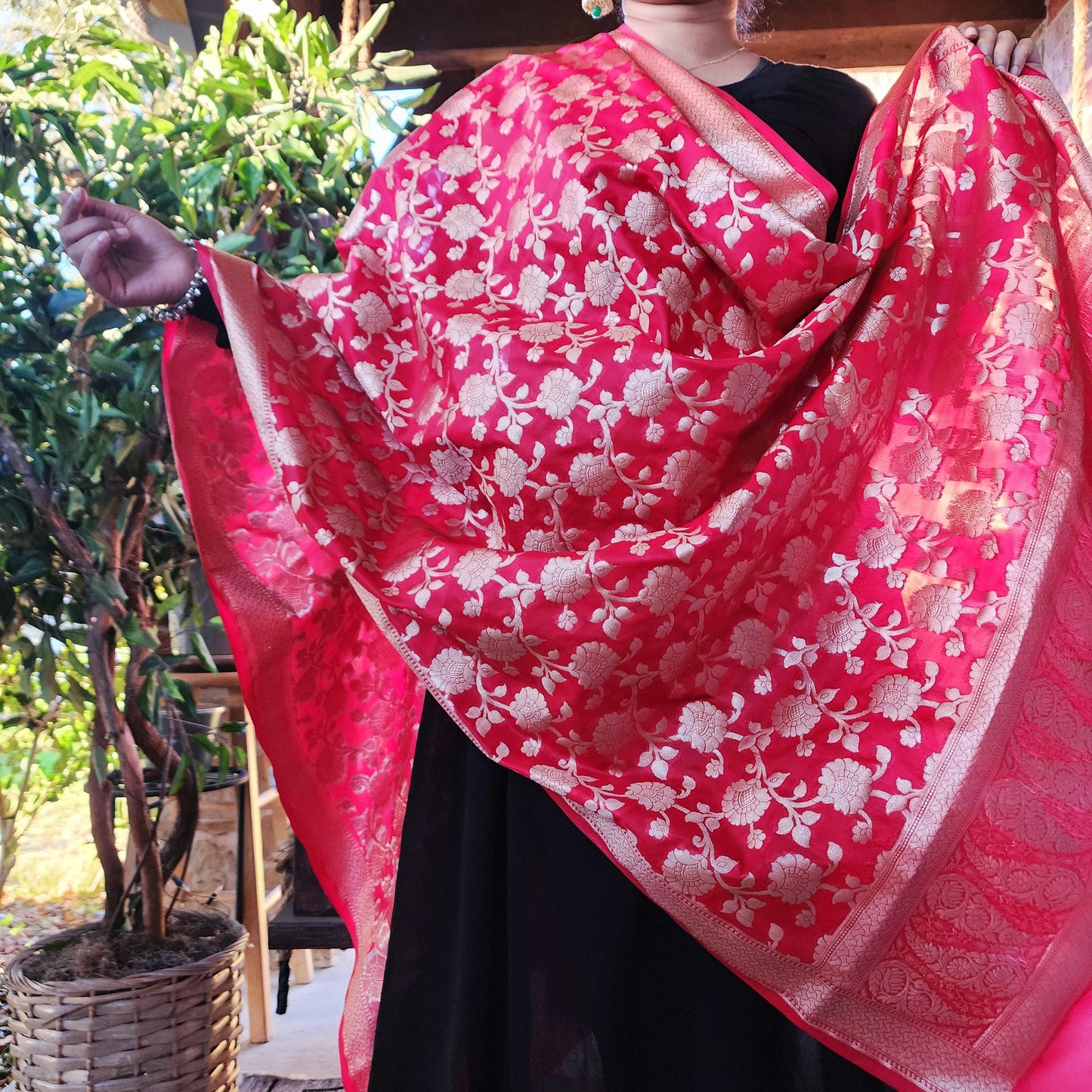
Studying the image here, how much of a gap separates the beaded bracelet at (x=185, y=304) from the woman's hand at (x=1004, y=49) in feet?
2.55

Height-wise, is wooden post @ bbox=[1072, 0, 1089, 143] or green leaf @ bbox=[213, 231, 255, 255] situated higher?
wooden post @ bbox=[1072, 0, 1089, 143]

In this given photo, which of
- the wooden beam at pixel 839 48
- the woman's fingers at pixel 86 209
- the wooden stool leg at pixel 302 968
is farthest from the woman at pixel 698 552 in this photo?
the wooden beam at pixel 839 48

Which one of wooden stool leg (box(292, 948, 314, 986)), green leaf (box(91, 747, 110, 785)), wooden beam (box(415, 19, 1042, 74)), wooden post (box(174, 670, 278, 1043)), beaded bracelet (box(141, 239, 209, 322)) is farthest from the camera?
wooden beam (box(415, 19, 1042, 74))

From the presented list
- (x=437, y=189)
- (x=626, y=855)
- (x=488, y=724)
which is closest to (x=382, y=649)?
(x=488, y=724)

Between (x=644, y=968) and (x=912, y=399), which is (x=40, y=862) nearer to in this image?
(x=644, y=968)

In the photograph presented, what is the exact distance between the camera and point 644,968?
0.86 metres

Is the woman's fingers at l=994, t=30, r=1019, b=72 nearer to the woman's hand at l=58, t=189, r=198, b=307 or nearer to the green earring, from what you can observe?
the green earring

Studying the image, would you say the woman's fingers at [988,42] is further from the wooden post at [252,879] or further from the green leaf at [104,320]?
the wooden post at [252,879]

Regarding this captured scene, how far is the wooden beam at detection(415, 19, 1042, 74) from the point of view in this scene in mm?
3016

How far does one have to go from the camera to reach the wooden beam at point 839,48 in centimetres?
302

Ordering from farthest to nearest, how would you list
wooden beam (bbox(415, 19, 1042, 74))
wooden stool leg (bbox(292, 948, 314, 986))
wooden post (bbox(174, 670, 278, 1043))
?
wooden beam (bbox(415, 19, 1042, 74)) → wooden stool leg (bbox(292, 948, 314, 986)) → wooden post (bbox(174, 670, 278, 1043))

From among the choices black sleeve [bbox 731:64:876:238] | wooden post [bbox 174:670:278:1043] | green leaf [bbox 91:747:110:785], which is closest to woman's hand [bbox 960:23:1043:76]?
black sleeve [bbox 731:64:876:238]

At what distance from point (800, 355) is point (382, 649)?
496 millimetres

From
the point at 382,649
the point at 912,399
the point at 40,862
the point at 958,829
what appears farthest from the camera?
the point at 40,862
